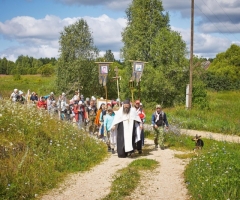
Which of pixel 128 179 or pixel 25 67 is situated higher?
pixel 25 67

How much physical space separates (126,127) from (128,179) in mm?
3949

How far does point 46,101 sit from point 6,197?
1341cm

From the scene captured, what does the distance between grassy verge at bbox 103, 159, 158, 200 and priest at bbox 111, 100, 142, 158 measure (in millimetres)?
1432

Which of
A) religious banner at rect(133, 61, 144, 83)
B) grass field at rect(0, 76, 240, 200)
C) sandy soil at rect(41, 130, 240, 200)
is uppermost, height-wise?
religious banner at rect(133, 61, 144, 83)

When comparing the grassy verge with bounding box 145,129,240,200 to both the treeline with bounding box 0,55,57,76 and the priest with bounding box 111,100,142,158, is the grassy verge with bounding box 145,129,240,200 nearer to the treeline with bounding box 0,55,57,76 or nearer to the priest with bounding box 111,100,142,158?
the priest with bounding box 111,100,142,158

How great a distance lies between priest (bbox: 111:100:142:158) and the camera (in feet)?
44.4

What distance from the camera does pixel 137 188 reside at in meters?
9.46

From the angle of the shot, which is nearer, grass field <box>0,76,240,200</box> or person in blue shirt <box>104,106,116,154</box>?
grass field <box>0,76,240,200</box>

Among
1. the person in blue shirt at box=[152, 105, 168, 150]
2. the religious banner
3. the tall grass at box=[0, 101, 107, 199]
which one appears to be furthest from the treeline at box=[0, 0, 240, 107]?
the tall grass at box=[0, 101, 107, 199]

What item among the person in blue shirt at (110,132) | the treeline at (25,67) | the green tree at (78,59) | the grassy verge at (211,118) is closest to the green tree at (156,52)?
the green tree at (78,59)

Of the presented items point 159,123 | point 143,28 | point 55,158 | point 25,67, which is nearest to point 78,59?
point 143,28

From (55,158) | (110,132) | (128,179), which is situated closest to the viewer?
(128,179)

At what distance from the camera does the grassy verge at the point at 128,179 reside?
8.83 m

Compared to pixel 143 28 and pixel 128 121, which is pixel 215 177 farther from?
pixel 143 28
